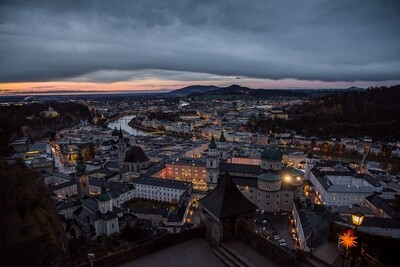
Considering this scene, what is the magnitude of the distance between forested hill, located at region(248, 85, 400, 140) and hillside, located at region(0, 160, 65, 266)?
57.5m

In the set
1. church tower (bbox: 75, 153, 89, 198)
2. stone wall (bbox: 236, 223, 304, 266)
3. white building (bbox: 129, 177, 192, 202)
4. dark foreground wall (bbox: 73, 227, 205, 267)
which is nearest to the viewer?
stone wall (bbox: 236, 223, 304, 266)

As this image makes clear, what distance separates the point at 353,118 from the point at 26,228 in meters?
73.7

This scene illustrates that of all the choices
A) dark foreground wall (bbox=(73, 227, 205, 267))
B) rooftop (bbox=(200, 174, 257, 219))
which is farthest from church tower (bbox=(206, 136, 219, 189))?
rooftop (bbox=(200, 174, 257, 219))

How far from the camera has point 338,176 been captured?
99.3 feet

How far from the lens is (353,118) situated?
234 ft

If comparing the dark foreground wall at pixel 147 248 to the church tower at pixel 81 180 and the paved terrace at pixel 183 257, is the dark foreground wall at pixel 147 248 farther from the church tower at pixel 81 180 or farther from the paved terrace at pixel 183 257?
the church tower at pixel 81 180

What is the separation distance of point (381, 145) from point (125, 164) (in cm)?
4495

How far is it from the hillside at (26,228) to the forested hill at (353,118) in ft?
189

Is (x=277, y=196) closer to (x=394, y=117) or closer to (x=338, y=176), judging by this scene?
(x=338, y=176)

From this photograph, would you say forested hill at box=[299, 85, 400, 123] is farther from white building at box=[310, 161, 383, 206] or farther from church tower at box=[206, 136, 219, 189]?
church tower at box=[206, 136, 219, 189]

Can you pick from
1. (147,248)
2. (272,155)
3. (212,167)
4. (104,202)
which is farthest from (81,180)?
(147,248)

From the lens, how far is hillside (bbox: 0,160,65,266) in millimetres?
14906

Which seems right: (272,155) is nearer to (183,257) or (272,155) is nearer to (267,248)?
(267,248)

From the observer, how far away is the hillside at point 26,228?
14906mm
